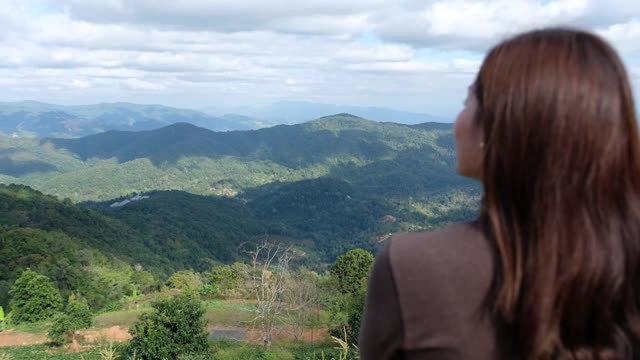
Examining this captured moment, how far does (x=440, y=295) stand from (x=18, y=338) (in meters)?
23.1

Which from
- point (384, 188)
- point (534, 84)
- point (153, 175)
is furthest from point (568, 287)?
point (153, 175)

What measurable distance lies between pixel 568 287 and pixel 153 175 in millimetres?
150195

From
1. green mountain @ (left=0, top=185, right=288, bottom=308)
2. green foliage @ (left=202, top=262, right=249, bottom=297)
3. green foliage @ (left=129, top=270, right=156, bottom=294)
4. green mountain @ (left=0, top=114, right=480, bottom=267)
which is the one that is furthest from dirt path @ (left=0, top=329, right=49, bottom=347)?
green mountain @ (left=0, top=114, right=480, bottom=267)

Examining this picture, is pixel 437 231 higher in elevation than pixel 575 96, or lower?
lower

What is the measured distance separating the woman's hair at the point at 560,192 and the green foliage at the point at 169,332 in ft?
40.5

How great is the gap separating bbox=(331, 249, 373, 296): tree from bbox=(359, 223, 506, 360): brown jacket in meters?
22.9

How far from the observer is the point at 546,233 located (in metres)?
0.88

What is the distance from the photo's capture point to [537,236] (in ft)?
2.91

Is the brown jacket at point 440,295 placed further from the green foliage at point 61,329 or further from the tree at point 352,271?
the tree at point 352,271

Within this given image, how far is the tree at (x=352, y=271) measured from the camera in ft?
78.3

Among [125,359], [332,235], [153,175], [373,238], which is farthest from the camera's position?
[153,175]

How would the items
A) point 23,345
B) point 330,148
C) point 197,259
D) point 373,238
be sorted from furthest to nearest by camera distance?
point 330,148, point 373,238, point 197,259, point 23,345

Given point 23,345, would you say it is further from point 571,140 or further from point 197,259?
point 197,259

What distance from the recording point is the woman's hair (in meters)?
0.87
